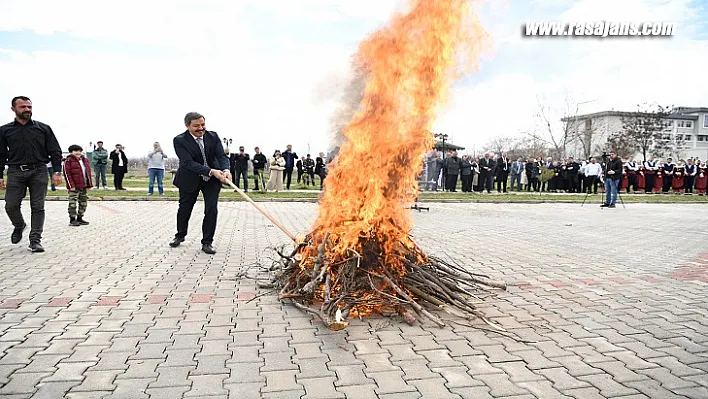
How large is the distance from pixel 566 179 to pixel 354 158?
25805mm

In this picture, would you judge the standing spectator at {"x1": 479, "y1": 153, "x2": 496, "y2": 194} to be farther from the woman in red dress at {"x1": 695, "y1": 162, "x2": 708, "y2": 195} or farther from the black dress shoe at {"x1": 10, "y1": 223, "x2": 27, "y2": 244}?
the black dress shoe at {"x1": 10, "y1": 223, "x2": 27, "y2": 244}

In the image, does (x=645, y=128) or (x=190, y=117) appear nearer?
(x=190, y=117)

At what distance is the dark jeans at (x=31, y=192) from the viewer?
736 cm

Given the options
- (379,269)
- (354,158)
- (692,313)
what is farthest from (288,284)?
(692,313)

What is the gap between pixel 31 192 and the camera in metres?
7.46

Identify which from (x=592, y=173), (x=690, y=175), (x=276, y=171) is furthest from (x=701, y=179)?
(x=276, y=171)

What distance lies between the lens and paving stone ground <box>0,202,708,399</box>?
3227 mm

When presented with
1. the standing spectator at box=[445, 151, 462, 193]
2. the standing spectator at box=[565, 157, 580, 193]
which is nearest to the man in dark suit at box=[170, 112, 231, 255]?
the standing spectator at box=[445, 151, 462, 193]

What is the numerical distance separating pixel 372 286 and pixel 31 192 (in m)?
5.73

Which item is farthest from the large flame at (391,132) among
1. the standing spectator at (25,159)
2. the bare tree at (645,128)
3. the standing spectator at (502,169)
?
the bare tree at (645,128)

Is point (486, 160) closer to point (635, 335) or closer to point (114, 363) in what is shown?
point (635, 335)

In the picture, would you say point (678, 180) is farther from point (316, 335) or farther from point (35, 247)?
point (35, 247)

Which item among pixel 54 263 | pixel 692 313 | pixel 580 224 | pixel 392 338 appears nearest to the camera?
pixel 392 338

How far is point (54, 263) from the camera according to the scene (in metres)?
6.61
